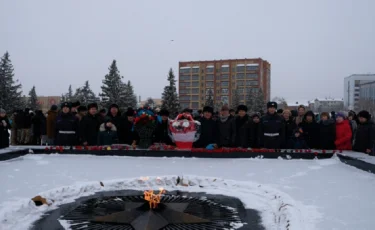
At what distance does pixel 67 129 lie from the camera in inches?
394

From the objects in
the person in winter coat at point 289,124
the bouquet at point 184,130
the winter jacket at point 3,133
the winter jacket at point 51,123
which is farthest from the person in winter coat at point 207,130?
the winter jacket at point 3,133

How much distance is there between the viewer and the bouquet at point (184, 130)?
927 centimetres

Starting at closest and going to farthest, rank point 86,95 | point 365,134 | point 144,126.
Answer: point 365,134 < point 144,126 < point 86,95

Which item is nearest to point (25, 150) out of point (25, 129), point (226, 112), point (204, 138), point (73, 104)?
point (73, 104)

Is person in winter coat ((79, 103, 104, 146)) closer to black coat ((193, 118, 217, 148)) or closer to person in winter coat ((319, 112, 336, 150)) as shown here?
black coat ((193, 118, 217, 148))

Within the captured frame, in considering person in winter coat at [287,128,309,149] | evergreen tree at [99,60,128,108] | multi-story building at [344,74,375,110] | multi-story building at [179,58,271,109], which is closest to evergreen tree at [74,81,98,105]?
evergreen tree at [99,60,128,108]

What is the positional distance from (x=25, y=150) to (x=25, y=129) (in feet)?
12.4

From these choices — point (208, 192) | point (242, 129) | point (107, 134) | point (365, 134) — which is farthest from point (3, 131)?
point (365, 134)

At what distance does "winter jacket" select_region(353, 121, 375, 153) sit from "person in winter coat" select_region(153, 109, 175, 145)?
511cm

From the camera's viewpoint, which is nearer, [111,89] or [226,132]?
[226,132]

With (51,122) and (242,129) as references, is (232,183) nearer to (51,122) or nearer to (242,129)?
(242,129)

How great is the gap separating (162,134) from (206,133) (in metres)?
1.33

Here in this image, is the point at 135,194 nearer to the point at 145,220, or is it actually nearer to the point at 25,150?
the point at 145,220

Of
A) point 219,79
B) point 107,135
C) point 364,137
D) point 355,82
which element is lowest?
point 107,135
